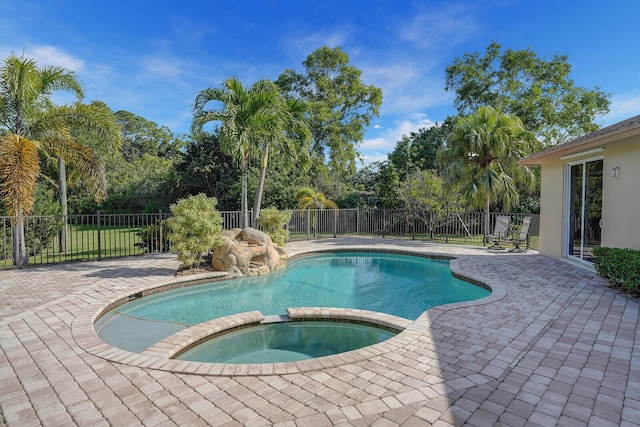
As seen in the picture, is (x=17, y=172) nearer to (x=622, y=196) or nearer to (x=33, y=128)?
(x=33, y=128)

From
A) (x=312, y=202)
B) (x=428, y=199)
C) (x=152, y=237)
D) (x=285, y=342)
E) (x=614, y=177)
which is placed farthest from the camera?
(x=312, y=202)

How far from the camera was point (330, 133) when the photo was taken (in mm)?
23297

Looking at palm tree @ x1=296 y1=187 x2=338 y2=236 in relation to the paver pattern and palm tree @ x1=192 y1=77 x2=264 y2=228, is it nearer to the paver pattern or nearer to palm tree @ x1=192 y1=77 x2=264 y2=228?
palm tree @ x1=192 y1=77 x2=264 y2=228

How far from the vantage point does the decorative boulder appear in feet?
28.8

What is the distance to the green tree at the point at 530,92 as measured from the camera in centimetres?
2036

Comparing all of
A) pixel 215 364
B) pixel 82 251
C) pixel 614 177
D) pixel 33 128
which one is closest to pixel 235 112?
pixel 33 128

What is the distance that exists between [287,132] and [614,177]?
921 centimetres

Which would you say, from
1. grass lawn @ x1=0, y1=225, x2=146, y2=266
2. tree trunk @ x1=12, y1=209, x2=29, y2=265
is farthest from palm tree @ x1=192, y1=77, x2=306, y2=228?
tree trunk @ x1=12, y1=209, x2=29, y2=265

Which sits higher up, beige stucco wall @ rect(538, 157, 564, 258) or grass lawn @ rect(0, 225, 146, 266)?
beige stucco wall @ rect(538, 157, 564, 258)

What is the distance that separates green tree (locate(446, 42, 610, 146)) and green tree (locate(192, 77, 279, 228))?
1552 centimetres

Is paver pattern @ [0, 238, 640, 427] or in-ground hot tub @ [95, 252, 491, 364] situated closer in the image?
paver pattern @ [0, 238, 640, 427]

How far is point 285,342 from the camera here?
16.1 ft

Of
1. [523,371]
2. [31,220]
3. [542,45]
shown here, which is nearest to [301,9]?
[31,220]

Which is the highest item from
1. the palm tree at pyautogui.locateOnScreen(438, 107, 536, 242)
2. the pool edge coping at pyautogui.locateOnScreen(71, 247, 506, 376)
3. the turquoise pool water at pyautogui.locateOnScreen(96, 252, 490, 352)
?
the palm tree at pyautogui.locateOnScreen(438, 107, 536, 242)
